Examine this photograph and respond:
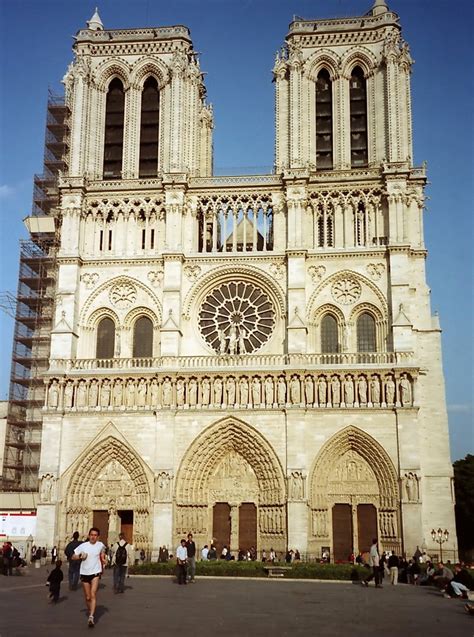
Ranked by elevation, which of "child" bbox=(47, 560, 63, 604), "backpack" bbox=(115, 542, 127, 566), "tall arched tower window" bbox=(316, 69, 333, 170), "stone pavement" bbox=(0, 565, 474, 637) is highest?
"tall arched tower window" bbox=(316, 69, 333, 170)

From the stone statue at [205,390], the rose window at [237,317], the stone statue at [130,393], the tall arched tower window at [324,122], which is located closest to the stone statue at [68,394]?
the stone statue at [130,393]

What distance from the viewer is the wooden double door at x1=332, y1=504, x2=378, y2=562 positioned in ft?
104

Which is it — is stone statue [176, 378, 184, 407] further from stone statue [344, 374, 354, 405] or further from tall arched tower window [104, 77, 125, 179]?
tall arched tower window [104, 77, 125, 179]

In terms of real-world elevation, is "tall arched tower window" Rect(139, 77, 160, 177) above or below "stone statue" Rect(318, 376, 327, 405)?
above

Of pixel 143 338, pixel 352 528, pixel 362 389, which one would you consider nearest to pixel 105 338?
pixel 143 338

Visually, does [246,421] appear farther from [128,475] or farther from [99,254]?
[99,254]

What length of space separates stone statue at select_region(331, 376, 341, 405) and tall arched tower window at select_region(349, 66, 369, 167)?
1027cm

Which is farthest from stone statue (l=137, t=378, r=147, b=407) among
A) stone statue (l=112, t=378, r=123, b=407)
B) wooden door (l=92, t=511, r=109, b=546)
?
wooden door (l=92, t=511, r=109, b=546)

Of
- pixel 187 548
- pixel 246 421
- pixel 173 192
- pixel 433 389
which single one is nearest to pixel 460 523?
pixel 433 389

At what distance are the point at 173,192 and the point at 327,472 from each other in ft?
44.7

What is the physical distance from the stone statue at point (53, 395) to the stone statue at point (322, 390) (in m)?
10.7

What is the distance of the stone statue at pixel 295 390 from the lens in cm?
3231

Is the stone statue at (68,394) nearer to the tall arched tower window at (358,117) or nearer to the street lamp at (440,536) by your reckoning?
the street lamp at (440,536)

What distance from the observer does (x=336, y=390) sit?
3238 centimetres
